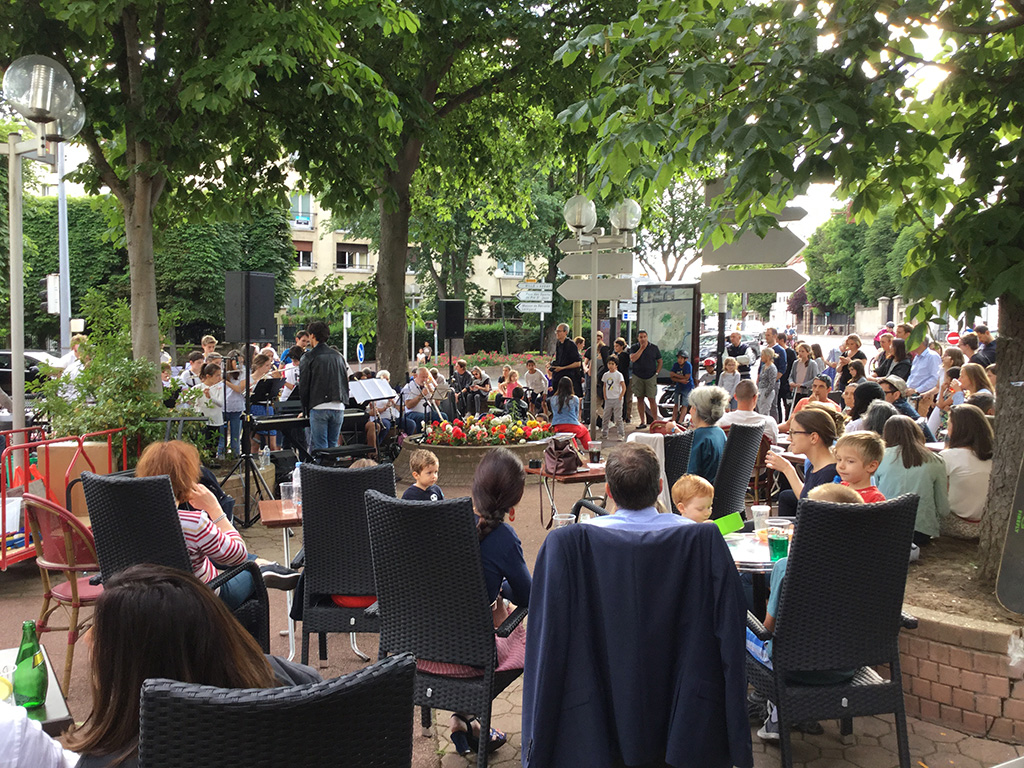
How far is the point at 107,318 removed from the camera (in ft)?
28.1

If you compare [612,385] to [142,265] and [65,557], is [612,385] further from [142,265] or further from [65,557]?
[65,557]

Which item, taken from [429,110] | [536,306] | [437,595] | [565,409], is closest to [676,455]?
[437,595]

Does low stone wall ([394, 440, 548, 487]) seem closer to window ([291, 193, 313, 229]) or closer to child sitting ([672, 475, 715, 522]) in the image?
child sitting ([672, 475, 715, 522])

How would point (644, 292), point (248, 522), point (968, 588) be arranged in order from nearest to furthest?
point (968, 588) < point (248, 522) < point (644, 292)

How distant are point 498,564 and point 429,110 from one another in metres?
8.95

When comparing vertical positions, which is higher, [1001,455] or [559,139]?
[559,139]

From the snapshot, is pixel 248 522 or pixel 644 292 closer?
pixel 248 522

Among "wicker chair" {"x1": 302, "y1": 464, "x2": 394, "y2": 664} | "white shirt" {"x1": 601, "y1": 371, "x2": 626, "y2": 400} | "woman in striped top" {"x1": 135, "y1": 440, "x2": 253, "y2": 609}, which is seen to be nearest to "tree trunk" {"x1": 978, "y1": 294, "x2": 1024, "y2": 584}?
"wicker chair" {"x1": 302, "y1": 464, "x2": 394, "y2": 664}

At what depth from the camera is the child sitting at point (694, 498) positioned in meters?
4.36

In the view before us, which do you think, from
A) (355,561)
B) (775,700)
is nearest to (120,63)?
(355,561)

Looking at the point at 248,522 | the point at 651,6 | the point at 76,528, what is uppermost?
the point at 651,6

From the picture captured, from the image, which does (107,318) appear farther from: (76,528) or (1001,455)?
(1001,455)

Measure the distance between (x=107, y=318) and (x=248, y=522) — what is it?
248cm

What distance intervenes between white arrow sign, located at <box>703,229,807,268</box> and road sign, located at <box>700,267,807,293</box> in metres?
0.31
